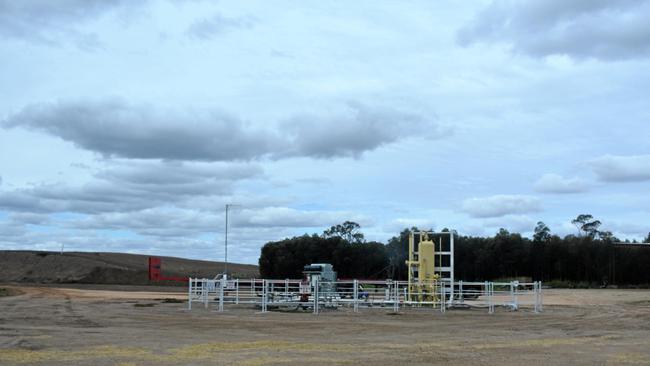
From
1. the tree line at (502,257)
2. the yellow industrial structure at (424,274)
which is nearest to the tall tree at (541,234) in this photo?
the tree line at (502,257)

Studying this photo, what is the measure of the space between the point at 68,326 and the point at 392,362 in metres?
12.0

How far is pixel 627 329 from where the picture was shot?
73.9 feet

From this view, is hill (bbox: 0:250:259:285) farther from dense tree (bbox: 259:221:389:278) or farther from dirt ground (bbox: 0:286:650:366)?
dirt ground (bbox: 0:286:650:366)

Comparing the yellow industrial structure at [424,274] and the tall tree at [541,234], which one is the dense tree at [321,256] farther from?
the yellow industrial structure at [424,274]

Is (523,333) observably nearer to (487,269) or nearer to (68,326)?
(68,326)

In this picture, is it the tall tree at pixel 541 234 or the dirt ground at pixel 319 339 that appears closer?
the dirt ground at pixel 319 339

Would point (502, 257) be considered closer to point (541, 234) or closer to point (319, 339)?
point (541, 234)

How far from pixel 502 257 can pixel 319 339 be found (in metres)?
92.9

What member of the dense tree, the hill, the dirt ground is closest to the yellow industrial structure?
the dirt ground

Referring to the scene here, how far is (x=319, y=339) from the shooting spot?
18.4m

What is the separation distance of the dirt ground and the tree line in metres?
73.4

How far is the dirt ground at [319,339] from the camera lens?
46.3ft

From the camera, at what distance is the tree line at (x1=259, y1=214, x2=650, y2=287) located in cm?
A: 10056

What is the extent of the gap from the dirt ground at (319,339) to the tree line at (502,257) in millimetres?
73423
